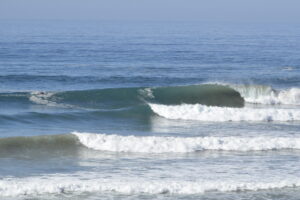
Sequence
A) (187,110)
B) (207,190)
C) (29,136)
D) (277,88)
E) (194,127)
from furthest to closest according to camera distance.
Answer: (277,88)
(187,110)
(194,127)
(29,136)
(207,190)

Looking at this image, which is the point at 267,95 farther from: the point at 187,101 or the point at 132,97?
the point at 132,97

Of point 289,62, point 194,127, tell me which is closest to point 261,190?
point 194,127

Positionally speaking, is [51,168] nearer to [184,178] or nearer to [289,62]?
[184,178]

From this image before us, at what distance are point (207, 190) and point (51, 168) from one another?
3857mm

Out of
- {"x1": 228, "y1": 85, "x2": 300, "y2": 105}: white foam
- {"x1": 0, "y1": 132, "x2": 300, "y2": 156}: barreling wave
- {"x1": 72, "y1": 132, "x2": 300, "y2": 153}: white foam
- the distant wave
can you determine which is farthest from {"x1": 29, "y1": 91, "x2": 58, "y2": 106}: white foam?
{"x1": 228, "y1": 85, "x2": 300, "y2": 105}: white foam

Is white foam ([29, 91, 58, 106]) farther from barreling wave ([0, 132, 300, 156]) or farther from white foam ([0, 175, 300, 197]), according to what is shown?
white foam ([0, 175, 300, 197])

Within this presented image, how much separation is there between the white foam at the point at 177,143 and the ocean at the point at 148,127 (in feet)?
0.11

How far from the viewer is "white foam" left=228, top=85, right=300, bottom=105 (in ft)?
85.7

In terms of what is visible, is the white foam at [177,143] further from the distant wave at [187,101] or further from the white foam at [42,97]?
the white foam at [42,97]

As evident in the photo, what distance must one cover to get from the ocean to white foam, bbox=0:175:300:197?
0.07ft

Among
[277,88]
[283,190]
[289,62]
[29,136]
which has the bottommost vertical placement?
[283,190]

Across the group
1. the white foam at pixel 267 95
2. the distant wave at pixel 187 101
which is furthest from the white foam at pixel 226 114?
the white foam at pixel 267 95

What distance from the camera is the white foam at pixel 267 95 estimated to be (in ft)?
85.7

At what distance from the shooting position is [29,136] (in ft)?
57.9
